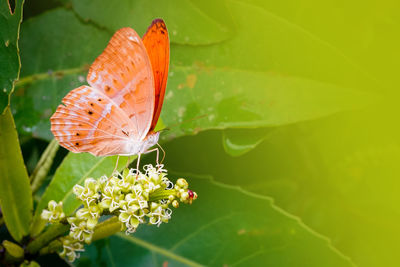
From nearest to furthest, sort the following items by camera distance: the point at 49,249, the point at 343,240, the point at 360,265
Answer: the point at 49,249 < the point at 360,265 < the point at 343,240

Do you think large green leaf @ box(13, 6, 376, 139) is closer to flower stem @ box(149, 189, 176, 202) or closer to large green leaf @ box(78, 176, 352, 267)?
large green leaf @ box(78, 176, 352, 267)

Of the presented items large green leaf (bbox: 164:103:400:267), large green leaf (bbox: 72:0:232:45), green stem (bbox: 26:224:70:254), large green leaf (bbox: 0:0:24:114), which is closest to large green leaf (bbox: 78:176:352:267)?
large green leaf (bbox: 164:103:400:267)

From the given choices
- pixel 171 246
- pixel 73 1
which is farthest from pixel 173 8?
pixel 171 246

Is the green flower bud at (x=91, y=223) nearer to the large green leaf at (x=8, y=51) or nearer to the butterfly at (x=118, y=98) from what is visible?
the butterfly at (x=118, y=98)

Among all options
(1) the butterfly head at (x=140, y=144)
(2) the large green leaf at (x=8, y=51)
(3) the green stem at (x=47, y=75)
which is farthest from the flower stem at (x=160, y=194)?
(3) the green stem at (x=47, y=75)

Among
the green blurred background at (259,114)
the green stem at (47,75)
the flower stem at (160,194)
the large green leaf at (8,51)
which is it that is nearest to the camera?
the flower stem at (160,194)

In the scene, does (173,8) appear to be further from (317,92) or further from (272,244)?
(272,244)

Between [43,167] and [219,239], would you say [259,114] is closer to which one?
[219,239]
